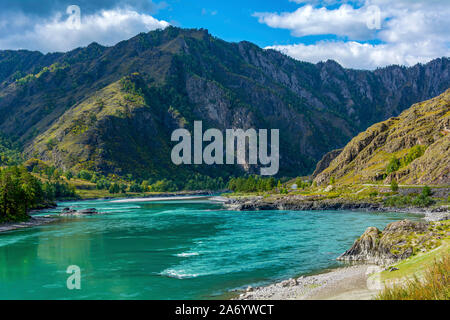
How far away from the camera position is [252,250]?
6394cm

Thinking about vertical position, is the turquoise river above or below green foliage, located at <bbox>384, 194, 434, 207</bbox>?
below

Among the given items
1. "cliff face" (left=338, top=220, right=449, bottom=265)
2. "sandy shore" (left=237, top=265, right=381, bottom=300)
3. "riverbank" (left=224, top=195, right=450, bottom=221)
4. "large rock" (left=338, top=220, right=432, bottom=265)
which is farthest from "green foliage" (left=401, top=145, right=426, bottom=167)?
"sandy shore" (left=237, top=265, right=381, bottom=300)

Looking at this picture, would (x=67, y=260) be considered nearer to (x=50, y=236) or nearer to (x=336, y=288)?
(x=50, y=236)

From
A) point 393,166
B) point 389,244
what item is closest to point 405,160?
point 393,166

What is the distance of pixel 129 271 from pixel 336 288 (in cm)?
2750

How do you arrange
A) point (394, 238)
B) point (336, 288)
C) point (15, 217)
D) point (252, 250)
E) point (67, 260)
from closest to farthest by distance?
point (336, 288)
point (394, 238)
point (67, 260)
point (252, 250)
point (15, 217)

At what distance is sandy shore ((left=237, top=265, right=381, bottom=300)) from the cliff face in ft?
13.1

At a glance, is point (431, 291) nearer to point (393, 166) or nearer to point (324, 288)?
point (324, 288)

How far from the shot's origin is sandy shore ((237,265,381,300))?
33.1m

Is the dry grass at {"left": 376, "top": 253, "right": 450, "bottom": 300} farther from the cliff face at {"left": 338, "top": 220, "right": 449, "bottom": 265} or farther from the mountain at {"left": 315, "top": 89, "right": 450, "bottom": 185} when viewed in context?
the mountain at {"left": 315, "top": 89, "right": 450, "bottom": 185}

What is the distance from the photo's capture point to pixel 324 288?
1451 inches
